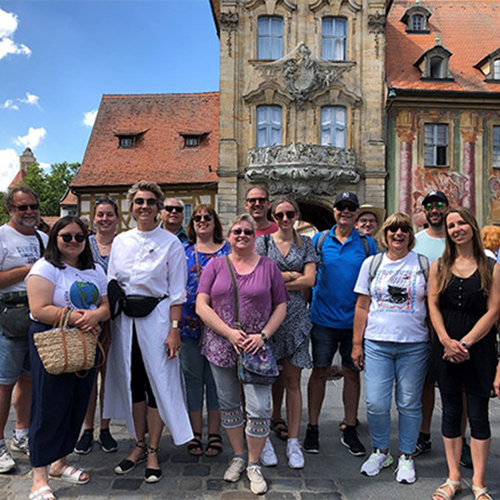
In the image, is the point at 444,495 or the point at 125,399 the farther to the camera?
the point at 125,399

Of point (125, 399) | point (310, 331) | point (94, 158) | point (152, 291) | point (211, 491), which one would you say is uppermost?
point (94, 158)

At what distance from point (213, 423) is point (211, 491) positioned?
83cm

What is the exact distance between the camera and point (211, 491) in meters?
3.43

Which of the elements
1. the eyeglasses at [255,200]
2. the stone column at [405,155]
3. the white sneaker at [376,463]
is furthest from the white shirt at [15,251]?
the stone column at [405,155]

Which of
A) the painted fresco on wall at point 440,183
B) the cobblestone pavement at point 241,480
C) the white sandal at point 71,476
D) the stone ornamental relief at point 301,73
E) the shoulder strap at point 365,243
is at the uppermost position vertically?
the stone ornamental relief at point 301,73

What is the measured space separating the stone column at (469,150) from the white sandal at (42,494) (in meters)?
18.1

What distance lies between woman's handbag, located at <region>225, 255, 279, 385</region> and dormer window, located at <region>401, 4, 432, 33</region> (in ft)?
70.2

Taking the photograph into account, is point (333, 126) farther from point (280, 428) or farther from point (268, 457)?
point (268, 457)

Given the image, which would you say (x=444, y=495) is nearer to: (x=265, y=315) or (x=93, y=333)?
(x=265, y=315)

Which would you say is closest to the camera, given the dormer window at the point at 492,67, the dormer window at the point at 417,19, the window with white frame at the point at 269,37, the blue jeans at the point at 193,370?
the blue jeans at the point at 193,370

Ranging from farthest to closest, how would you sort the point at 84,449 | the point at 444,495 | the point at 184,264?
1. the point at 84,449
2. the point at 184,264
3. the point at 444,495

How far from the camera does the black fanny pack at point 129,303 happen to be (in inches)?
144

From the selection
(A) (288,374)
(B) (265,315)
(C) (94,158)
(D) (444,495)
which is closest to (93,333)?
(B) (265,315)

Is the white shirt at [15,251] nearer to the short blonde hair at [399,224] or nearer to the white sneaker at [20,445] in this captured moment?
the white sneaker at [20,445]
